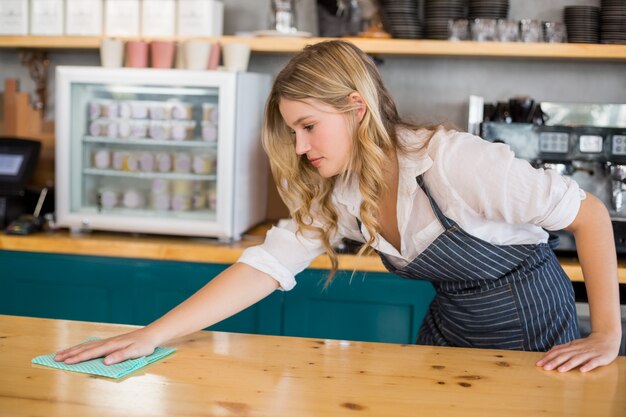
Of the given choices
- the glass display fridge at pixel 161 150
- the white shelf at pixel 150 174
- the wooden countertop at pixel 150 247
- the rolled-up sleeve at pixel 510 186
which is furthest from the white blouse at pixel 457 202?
the white shelf at pixel 150 174

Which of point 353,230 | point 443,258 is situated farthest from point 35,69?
point 443,258

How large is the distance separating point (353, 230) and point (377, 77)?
38cm

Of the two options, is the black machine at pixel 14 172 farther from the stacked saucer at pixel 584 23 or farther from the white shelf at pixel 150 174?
the stacked saucer at pixel 584 23

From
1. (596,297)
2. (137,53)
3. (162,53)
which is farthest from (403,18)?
(596,297)

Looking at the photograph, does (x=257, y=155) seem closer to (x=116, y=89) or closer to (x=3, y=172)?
(x=116, y=89)

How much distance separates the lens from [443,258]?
73.0 inches

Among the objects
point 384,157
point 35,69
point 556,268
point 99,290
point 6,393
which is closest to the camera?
point 6,393

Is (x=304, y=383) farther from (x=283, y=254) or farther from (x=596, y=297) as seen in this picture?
(x=596, y=297)

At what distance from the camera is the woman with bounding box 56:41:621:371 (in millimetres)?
1686

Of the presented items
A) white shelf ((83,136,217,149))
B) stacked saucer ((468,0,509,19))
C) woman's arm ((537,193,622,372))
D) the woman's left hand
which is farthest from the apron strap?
stacked saucer ((468,0,509,19))

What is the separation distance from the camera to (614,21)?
10.6ft

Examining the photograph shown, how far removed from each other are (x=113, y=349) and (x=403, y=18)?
→ 214 centimetres

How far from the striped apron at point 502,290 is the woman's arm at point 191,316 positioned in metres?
0.34

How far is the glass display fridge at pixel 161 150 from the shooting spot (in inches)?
129
